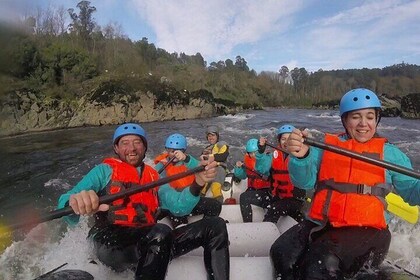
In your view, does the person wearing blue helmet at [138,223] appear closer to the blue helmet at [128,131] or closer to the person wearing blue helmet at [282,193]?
the blue helmet at [128,131]

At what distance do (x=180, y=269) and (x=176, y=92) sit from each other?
37.0 m

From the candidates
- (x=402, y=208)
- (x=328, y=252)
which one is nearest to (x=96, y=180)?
(x=328, y=252)

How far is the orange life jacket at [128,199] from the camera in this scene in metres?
2.86

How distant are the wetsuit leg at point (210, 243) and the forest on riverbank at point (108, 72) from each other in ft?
8.09

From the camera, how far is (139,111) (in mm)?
33844

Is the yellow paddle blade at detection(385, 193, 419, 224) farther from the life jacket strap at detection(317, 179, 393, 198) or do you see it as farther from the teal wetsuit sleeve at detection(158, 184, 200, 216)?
the teal wetsuit sleeve at detection(158, 184, 200, 216)

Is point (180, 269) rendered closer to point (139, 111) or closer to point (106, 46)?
point (139, 111)

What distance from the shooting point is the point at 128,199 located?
2.89 metres

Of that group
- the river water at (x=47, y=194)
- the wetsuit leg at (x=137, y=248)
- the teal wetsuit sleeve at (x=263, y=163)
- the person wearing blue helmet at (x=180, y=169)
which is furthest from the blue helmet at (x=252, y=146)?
the wetsuit leg at (x=137, y=248)

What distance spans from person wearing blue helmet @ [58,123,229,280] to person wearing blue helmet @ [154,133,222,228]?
850mm

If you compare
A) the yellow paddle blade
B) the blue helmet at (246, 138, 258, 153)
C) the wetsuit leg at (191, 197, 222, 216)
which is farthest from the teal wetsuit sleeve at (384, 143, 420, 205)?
the blue helmet at (246, 138, 258, 153)

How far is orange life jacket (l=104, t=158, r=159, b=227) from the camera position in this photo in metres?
2.86

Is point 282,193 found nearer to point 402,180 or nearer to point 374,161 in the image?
point 402,180

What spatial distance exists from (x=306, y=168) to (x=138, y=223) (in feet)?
4.85
